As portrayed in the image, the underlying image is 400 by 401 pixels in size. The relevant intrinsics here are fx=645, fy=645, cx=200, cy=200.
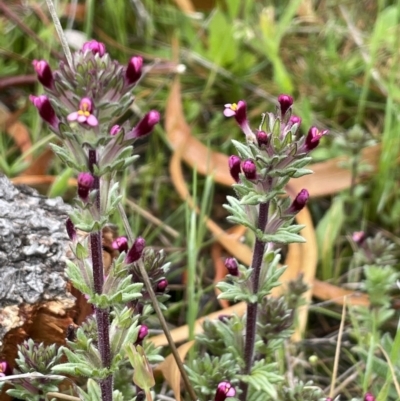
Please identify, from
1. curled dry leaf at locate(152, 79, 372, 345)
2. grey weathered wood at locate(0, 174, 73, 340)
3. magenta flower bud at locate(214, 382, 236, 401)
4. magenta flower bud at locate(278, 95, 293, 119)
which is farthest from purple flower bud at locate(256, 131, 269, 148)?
curled dry leaf at locate(152, 79, 372, 345)

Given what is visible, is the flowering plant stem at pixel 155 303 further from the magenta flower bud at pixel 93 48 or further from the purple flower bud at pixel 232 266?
the magenta flower bud at pixel 93 48

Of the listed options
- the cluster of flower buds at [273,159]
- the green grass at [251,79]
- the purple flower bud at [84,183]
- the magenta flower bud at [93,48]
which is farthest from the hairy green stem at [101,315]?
the green grass at [251,79]

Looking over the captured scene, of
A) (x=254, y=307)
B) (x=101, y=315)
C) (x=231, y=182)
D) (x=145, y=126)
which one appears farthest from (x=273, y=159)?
(x=231, y=182)

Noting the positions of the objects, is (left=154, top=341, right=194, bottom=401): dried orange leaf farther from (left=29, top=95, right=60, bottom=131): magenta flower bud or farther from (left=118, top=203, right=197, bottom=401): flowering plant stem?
(left=29, top=95, right=60, bottom=131): magenta flower bud

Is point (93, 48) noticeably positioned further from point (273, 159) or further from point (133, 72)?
point (273, 159)

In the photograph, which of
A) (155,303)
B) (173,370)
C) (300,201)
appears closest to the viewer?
(300,201)

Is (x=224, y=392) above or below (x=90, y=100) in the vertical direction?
below
